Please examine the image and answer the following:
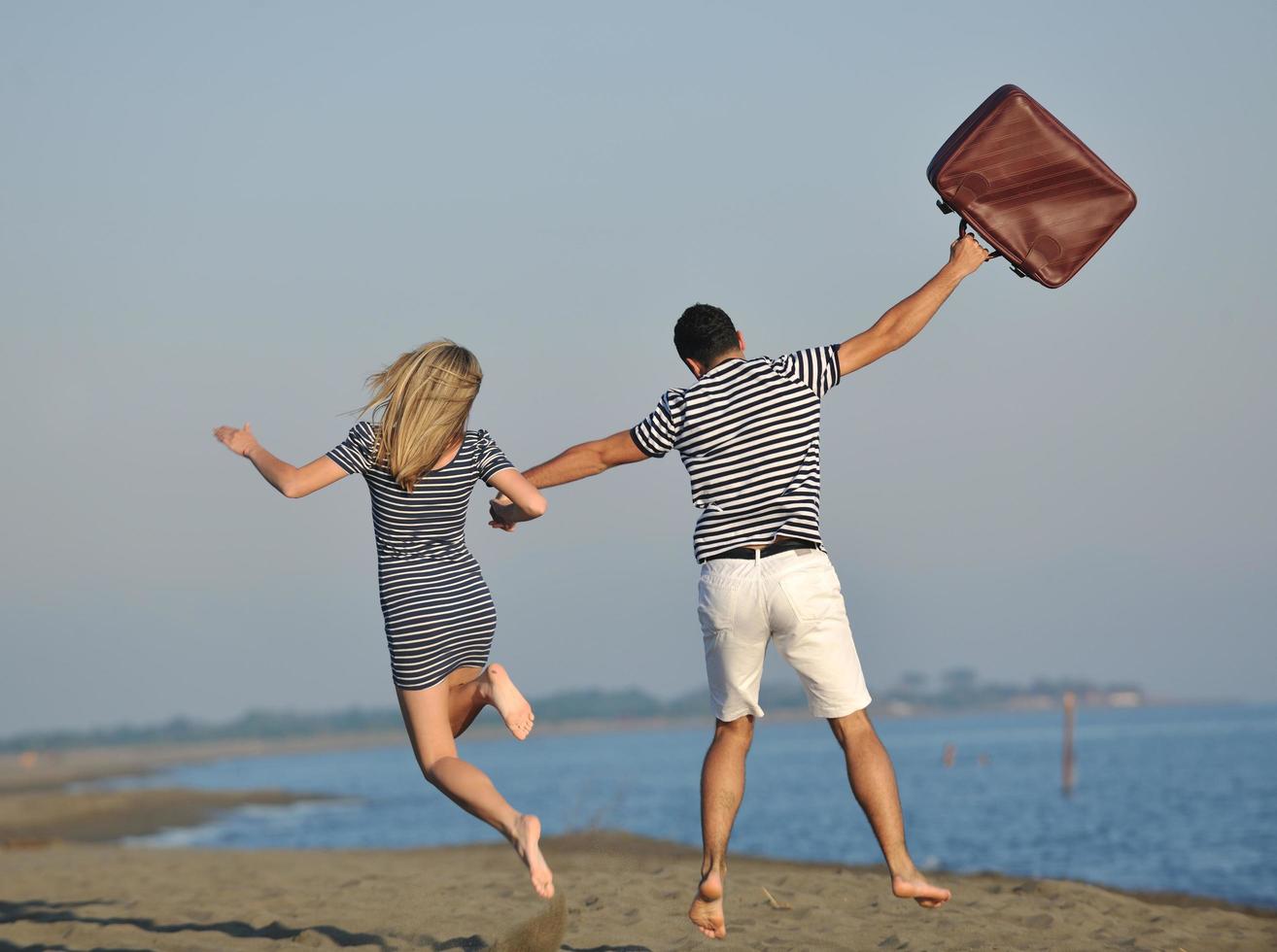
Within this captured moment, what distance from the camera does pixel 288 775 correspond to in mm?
86562

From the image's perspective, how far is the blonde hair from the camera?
5570mm

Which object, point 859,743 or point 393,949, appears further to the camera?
point 393,949

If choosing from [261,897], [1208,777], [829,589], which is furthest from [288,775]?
[829,589]

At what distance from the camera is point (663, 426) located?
19.0ft

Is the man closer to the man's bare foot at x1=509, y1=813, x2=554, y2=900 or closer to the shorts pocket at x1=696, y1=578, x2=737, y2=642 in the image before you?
the shorts pocket at x1=696, y1=578, x2=737, y2=642

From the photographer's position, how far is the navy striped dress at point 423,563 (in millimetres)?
5680

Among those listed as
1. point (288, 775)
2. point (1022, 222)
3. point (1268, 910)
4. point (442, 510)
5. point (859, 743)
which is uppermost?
point (1022, 222)

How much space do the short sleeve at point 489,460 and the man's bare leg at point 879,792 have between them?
69.4 inches

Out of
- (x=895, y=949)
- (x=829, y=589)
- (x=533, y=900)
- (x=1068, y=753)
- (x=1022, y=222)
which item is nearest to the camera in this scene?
(x=829, y=589)

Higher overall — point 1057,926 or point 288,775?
point 1057,926

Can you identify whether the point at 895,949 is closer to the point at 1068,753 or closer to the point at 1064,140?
the point at 1064,140

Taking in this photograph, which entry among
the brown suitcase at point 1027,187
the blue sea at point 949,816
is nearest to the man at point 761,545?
the brown suitcase at point 1027,187

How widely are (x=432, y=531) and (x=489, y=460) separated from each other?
0.39 meters

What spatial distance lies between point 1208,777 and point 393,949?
175 feet
